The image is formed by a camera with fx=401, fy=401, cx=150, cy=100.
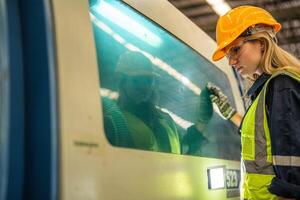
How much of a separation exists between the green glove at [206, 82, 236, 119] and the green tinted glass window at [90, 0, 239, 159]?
0.06 meters

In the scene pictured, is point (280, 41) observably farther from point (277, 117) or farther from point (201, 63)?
point (277, 117)

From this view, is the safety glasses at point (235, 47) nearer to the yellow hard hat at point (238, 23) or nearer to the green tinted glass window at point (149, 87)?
the yellow hard hat at point (238, 23)

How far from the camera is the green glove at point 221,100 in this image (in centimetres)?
224

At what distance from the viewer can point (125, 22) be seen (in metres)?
1.40

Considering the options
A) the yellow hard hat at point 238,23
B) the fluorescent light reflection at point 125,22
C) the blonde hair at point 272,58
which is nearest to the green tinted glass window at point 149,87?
the fluorescent light reflection at point 125,22

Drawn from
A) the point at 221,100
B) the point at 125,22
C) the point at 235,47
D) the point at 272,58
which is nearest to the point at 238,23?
the point at 235,47

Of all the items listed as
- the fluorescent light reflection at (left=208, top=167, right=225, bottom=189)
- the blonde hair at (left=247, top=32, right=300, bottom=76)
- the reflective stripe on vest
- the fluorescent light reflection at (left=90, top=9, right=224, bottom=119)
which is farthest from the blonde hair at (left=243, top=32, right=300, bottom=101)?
the fluorescent light reflection at (left=208, top=167, right=225, bottom=189)

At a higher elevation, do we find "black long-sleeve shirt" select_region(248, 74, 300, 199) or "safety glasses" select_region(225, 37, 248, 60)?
"safety glasses" select_region(225, 37, 248, 60)

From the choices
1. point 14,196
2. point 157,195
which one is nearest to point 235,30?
point 157,195

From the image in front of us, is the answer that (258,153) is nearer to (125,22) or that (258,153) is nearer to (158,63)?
(158,63)

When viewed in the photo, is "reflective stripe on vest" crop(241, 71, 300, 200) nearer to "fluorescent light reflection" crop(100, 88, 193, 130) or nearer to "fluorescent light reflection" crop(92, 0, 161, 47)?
"fluorescent light reflection" crop(100, 88, 193, 130)

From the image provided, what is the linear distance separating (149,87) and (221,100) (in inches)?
35.7

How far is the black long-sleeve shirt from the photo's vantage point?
1.26m

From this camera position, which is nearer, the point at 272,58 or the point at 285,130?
the point at 285,130
